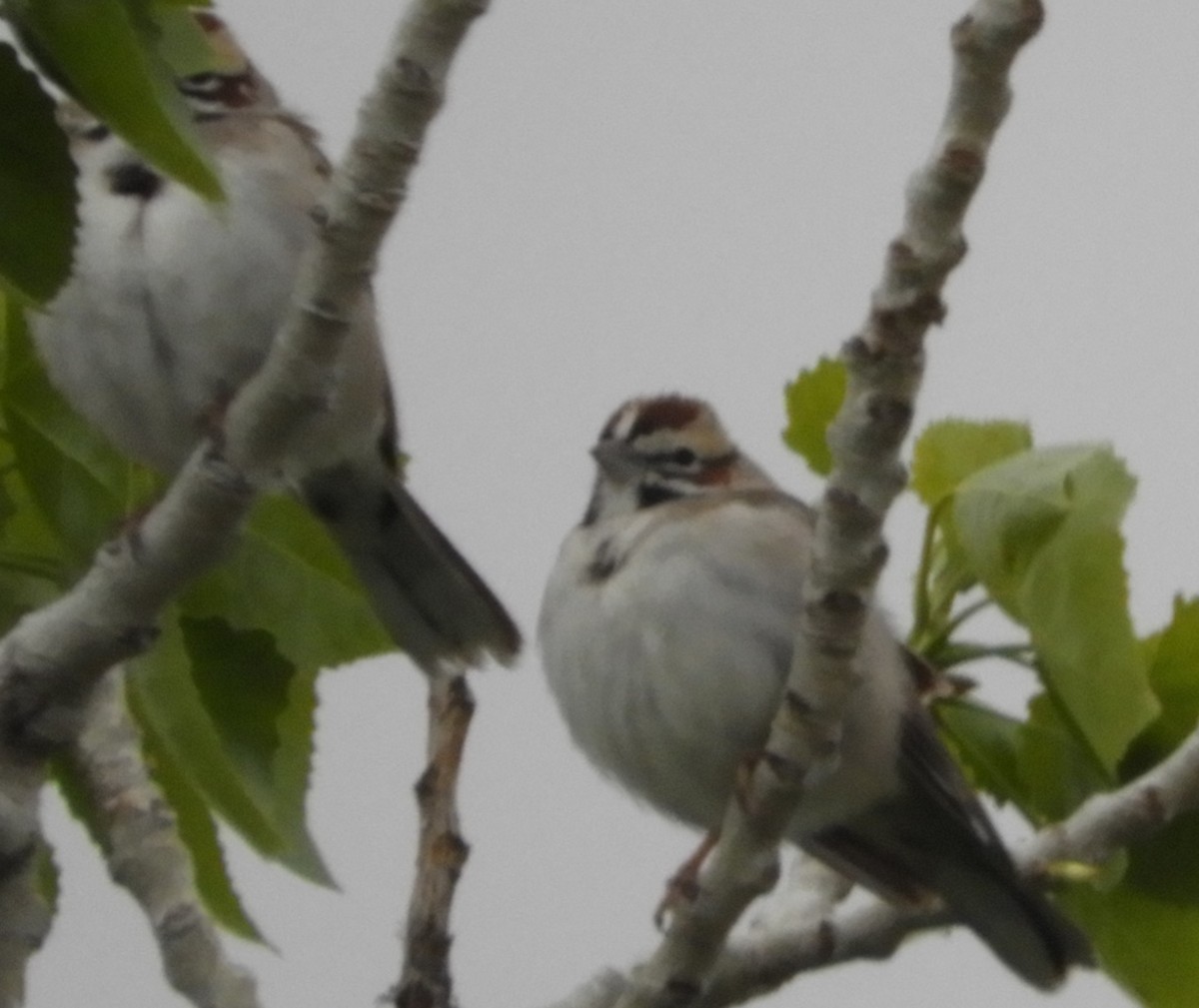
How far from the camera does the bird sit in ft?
14.0

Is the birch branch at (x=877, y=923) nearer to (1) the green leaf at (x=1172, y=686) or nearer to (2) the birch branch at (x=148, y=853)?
(1) the green leaf at (x=1172, y=686)

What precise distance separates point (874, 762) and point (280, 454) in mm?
1501

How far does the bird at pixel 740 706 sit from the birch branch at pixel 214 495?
1179 mm

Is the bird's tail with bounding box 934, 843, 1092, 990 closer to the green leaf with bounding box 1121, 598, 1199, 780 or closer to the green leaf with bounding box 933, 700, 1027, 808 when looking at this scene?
the green leaf with bounding box 933, 700, 1027, 808

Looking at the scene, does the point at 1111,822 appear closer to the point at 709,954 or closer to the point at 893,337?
the point at 709,954

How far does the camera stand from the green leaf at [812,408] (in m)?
4.14

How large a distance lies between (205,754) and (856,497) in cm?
146

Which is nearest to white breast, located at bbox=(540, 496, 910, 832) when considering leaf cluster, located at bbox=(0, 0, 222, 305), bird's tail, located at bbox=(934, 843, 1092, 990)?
bird's tail, located at bbox=(934, 843, 1092, 990)

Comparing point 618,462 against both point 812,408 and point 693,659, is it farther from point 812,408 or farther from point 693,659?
point 812,408

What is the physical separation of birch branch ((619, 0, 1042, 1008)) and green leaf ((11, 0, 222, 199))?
71 centimetres

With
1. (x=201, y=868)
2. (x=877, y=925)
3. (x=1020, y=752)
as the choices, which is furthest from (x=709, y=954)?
A: (x=201, y=868)

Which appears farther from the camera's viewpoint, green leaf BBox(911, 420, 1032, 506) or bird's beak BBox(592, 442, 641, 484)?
bird's beak BBox(592, 442, 641, 484)

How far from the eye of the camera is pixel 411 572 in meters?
5.12

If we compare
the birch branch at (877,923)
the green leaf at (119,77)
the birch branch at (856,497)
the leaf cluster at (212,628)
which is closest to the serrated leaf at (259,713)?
the leaf cluster at (212,628)
